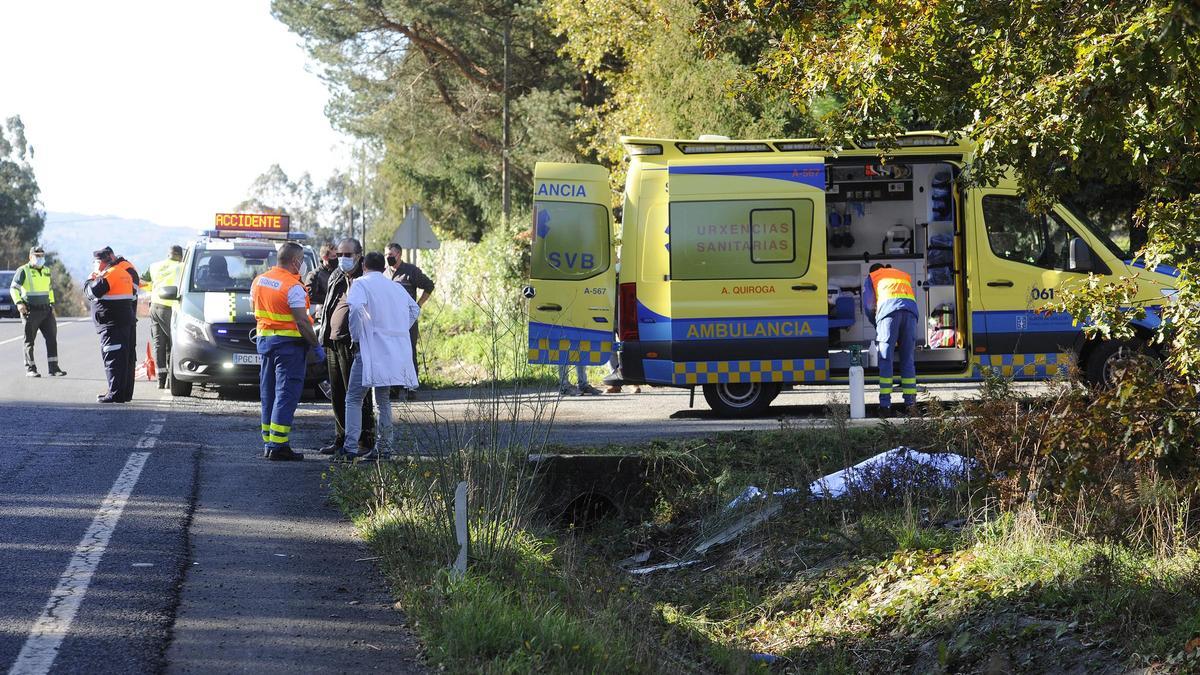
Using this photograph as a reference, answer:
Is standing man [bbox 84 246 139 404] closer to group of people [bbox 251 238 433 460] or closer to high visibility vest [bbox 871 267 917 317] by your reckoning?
group of people [bbox 251 238 433 460]

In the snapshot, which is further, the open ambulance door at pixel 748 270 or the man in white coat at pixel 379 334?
the open ambulance door at pixel 748 270

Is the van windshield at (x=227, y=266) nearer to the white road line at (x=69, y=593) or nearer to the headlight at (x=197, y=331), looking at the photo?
the headlight at (x=197, y=331)

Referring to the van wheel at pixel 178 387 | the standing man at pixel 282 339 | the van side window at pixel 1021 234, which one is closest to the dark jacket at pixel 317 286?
the van wheel at pixel 178 387

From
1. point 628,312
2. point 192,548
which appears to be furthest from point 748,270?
point 192,548

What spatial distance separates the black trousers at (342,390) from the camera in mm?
10578

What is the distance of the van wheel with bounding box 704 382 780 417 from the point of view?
13211mm

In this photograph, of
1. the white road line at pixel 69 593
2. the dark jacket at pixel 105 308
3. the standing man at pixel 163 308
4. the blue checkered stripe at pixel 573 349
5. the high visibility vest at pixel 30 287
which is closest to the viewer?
the white road line at pixel 69 593

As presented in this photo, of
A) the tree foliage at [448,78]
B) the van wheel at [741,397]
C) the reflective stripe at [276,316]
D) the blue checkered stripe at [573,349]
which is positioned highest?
the tree foliage at [448,78]

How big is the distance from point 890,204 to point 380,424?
739 centimetres

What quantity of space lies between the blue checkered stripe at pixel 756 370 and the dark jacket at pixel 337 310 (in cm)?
355

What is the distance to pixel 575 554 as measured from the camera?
782 cm

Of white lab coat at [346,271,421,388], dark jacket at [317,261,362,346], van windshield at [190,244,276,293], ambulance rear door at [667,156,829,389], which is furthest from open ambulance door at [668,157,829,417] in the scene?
van windshield at [190,244,276,293]

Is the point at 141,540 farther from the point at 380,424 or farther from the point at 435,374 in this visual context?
the point at 435,374

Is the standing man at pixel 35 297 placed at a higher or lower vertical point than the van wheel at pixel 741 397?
higher
